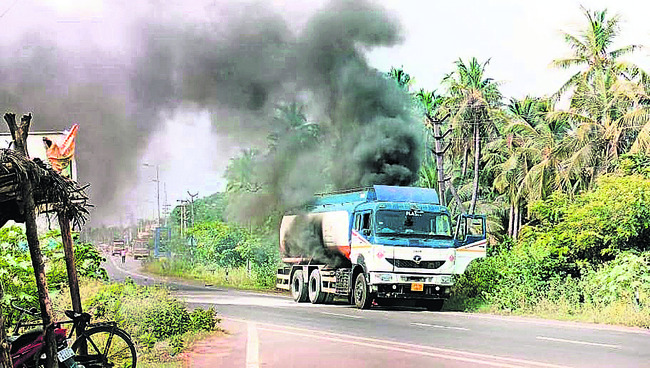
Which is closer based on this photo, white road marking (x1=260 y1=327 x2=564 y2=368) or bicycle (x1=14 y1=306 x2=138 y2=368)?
bicycle (x1=14 y1=306 x2=138 y2=368)

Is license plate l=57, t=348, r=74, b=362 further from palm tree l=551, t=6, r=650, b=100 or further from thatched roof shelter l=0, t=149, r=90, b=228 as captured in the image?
palm tree l=551, t=6, r=650, b=100

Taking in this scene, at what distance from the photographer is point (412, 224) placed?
2375 centimetres

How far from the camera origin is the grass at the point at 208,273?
138ft

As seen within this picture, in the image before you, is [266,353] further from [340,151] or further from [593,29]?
[593,29]

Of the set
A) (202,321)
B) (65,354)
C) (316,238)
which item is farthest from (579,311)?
(65,354)

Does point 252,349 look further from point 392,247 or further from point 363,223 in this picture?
point 363,223

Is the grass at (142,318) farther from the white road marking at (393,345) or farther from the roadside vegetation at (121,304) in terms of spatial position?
the white road marking at (393,345)

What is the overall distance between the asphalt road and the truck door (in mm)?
2838

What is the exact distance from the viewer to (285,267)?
3055 centimetres

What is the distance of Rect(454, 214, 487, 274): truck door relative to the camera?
24.3 metres

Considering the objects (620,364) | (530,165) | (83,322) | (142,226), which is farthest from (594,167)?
(142,226)

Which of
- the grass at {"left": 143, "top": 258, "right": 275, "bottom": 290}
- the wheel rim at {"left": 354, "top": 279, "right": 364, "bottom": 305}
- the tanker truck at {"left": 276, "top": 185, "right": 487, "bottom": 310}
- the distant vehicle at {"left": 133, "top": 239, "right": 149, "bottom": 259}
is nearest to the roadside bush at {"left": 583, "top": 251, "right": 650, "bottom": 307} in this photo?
the tanker truck at {"left": 276, "top": 185, "right": 487, "bottom": 310}

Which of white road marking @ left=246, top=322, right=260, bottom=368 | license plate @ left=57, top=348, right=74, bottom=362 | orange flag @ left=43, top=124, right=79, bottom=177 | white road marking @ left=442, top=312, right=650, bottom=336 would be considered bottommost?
white road marking @ left=246, top=322, right=260, bottom=368

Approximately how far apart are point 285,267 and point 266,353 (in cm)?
1742
